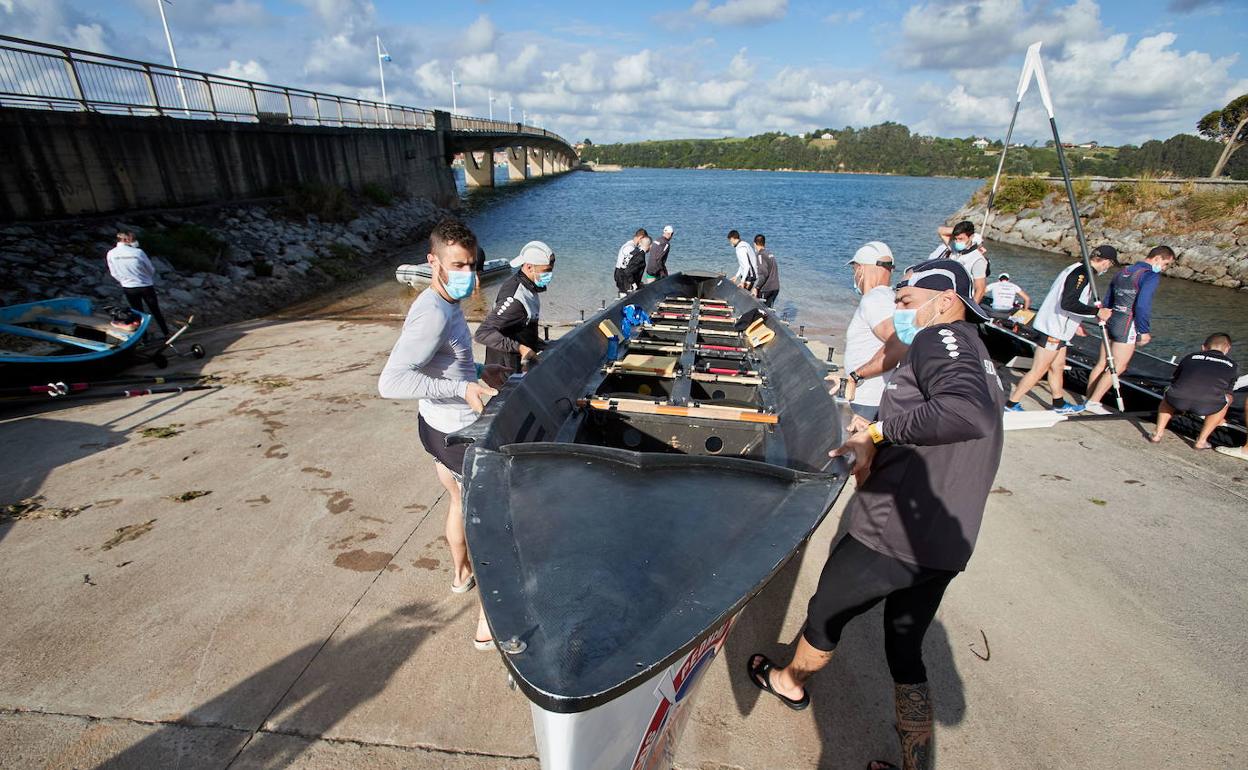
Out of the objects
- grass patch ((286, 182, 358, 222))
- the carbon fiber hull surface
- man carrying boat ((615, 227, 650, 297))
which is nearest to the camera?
the carbon fiber hull surface

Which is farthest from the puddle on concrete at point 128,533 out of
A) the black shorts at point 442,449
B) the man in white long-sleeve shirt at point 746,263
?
the man in white long-sleeve shirt at point 746,263

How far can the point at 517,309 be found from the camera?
14.7 feet

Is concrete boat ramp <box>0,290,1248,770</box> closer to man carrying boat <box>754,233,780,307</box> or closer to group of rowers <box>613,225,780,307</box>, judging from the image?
man carrying boat <box>754,233,780,307</box>

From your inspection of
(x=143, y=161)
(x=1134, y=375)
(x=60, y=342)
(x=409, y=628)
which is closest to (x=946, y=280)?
(x=409, y=628)

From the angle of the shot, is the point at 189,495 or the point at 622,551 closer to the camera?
the point at 622,551

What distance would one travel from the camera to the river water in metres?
14.9

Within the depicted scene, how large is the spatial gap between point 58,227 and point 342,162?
13346mm

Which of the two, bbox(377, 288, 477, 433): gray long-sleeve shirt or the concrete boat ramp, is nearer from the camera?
the concrete boat ramp

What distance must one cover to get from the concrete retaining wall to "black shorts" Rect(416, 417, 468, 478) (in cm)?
1351

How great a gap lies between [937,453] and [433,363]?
8.35 ft

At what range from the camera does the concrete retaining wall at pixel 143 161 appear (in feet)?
34.2

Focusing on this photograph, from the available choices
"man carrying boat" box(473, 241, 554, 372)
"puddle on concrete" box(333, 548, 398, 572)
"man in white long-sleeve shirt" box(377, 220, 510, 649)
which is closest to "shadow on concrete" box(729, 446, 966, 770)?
"man in white long-sleeve shirt" box(377, 220, 510, 649)

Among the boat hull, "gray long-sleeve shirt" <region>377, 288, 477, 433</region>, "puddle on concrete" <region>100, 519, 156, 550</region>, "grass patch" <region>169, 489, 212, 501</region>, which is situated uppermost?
"gray long-sleeve shirt" <region>377, 288, 477, 433</region>

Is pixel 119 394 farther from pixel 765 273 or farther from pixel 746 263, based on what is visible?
pixel 765 273
